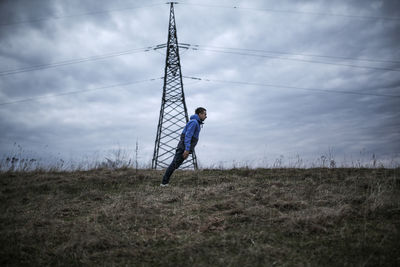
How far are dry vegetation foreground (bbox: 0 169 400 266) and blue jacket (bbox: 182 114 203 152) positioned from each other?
133 cm

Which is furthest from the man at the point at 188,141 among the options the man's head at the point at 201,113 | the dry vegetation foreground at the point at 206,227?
the dry vegetation foreground at the point at 206,227

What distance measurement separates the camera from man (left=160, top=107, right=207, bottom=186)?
263 inches

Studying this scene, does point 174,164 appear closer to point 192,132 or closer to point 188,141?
point 188,141

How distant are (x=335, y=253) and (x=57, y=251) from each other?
11.7ft

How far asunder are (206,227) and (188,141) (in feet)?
10.9

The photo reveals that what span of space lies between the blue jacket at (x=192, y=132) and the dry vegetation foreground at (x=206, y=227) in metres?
1.33

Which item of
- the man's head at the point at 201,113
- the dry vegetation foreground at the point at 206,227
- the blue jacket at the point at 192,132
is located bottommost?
the dry vegetation foreground at the point at 206,227

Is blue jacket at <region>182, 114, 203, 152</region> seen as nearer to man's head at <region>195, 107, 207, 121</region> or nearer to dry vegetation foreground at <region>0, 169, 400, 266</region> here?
man's head at <region>195, 107, 207, 121</region>

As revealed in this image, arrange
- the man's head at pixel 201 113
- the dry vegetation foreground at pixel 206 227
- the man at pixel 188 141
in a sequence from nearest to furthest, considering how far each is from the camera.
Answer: the dry vegetation foreground at pixel 206 227, the man at pixel 188 141, the man's head at pixel 201 113

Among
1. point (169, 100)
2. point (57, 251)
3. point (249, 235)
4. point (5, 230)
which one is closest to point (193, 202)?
point (249, 235)

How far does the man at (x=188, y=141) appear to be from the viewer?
21.9 feet

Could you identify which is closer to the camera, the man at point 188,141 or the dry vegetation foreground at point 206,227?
the dry vegetation foreground at point 206,227

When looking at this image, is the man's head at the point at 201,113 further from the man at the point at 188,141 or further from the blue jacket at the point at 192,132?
the blue jacket at the point at 192,132

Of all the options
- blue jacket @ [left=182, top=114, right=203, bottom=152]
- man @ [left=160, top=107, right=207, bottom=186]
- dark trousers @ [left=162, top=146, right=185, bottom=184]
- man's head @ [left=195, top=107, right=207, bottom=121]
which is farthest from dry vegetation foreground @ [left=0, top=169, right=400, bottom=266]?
man's head @ [left=195, top=107, right=207, bottom=121]
